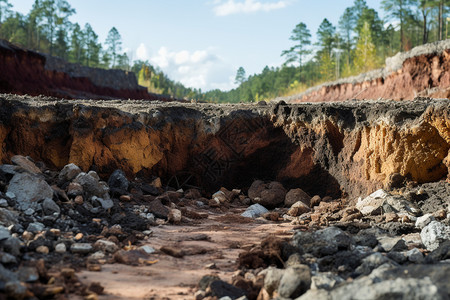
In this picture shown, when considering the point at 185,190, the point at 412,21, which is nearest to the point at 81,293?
the point at 185,190

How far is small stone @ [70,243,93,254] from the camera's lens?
486cm

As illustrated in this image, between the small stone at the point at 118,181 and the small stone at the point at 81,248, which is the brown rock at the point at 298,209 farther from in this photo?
the small stone at the point at 81,248

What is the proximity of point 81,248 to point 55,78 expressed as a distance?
26130 millimetres

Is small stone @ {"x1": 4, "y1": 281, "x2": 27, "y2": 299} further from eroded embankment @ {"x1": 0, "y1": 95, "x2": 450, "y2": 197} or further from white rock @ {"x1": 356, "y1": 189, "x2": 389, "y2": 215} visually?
white rock @ {"x1": 356, "y1": 189, "x2": 389, "y2": 215}

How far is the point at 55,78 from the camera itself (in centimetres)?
2819

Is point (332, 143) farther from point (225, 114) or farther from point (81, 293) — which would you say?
point (81, 293)

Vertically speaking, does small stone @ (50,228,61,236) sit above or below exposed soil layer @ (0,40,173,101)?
below

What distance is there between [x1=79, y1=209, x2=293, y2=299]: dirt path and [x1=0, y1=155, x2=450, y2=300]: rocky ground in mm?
15

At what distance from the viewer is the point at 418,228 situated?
6297 millimetres

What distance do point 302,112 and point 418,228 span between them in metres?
4.63

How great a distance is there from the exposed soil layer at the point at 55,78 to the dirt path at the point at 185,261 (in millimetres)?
18702

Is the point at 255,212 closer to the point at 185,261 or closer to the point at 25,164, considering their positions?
the point at 185,261

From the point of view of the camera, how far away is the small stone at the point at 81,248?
4858 millimetres

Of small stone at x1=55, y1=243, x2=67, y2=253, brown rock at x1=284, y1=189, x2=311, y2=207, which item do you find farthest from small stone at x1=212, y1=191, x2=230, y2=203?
small stone at x1=55, y1=243, x2=67, y2=253
